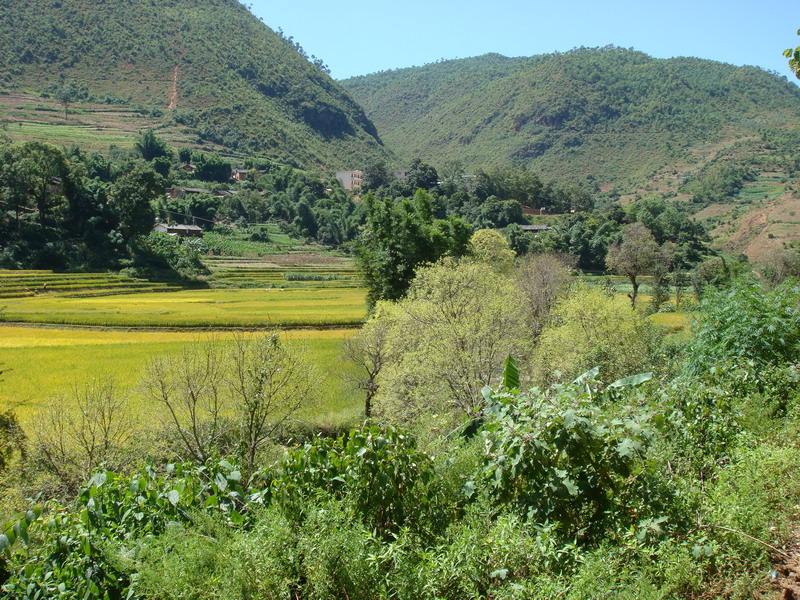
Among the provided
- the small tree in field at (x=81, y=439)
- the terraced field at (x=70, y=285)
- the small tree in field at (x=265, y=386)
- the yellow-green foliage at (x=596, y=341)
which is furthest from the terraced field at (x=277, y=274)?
the small tree in field at (x=81, y=439)

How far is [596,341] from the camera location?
23625mm

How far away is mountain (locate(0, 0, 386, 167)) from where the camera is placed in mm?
128375

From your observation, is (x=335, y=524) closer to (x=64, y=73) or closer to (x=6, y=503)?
(x=6, y=503)

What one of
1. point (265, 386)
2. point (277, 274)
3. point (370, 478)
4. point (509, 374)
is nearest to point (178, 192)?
point (277, 274)

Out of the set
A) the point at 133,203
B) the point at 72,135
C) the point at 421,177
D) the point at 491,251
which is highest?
the point at 72,135

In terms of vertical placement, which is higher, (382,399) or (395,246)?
(395,246)

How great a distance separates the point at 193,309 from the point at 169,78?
120m

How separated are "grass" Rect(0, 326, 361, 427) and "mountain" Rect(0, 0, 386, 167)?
270ft

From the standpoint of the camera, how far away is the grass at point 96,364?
82.9 ft

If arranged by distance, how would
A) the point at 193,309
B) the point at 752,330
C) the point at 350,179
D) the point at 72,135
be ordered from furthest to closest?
the point at 350,179
the point at 72,135
the point at 193,309
the point at 752,330

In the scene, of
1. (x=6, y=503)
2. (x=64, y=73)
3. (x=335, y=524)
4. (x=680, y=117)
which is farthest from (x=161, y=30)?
(x=335, y=524)

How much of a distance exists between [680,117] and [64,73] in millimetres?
148078

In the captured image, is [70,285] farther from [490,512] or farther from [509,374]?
[490,512]

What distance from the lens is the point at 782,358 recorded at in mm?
10000
